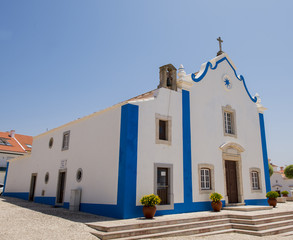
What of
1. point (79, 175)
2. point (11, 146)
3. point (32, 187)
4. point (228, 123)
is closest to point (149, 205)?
point (79, 175)

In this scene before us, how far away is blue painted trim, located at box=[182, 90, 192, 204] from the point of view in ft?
39.4

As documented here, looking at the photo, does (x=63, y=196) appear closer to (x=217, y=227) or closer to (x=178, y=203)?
(x=178, y=203)

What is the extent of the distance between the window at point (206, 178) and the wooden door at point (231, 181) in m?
1.53

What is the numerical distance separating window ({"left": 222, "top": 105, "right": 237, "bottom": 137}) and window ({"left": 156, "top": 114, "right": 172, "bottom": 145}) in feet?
14.9

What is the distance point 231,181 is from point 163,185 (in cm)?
518

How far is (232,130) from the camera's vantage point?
51.1 ft

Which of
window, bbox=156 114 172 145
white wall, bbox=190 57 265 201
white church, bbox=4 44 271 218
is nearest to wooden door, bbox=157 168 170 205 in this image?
white church, bbox=4 44 271 218

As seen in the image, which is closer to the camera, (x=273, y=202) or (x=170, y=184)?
(x=170, y=184)

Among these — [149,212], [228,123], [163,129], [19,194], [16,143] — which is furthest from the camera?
[16,143]

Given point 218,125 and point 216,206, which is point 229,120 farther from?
point 216,206

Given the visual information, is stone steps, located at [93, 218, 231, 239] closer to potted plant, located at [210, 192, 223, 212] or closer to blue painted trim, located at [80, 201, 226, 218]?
potted plant, located at [210, 192, 223, 212]

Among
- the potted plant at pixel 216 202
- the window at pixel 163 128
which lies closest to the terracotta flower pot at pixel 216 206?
the potted plant at pixel 216 202

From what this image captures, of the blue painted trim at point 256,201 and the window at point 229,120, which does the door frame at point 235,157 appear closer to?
the blue painted trim at point 256,201

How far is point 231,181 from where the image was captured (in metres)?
14.5
